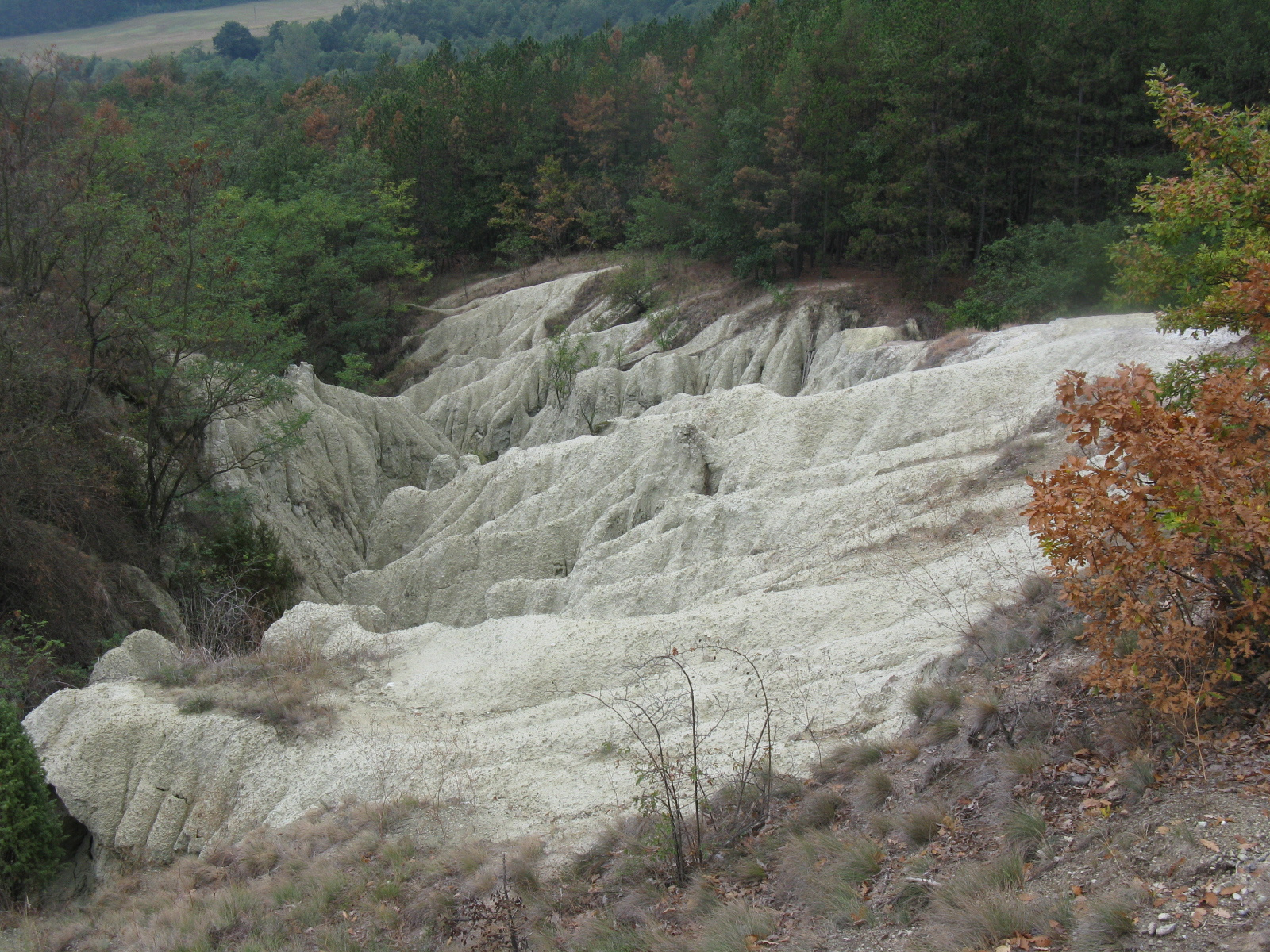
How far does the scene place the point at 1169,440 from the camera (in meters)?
5.52

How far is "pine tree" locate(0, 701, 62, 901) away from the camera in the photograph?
1074 cm

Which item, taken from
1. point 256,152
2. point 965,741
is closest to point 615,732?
point 965,741

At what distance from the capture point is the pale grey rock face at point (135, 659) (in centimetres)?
1365

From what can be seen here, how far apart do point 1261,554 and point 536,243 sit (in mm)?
52716

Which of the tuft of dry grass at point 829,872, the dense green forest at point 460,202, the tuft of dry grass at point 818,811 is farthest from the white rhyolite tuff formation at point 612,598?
the dense green forest at point 460,202

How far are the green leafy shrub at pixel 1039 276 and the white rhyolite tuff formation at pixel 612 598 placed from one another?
637 centimetres

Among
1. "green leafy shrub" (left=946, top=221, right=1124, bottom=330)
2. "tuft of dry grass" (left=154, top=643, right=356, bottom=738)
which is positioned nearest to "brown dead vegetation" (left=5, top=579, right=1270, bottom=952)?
"tuft of dry grass" (left=154, top=643, right=356, bottom=738)

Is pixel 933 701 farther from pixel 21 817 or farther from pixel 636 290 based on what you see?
pixel 636 290

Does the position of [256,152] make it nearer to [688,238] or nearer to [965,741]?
[688,238]

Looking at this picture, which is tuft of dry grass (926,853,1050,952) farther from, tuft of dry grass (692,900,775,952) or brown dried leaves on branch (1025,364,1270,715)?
brown dried leaves on branch (1025,364,1270,715)

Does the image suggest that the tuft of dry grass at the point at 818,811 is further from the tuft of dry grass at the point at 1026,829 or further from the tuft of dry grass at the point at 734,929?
the tuft of dry grass at the point at 1026,829

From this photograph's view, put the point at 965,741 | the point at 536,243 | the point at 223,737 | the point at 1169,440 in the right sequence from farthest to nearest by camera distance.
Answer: the point at 536,243, the point at 223,737, the point at 965,741, the point at 1169,440

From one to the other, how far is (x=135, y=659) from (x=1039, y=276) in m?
26.0

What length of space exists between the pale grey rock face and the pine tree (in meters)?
2.31
